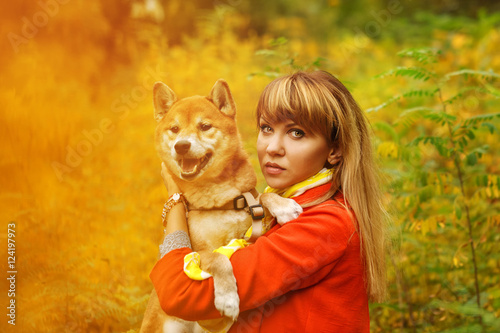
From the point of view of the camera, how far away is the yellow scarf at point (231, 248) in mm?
1828

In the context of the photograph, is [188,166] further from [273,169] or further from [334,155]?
[334,155]

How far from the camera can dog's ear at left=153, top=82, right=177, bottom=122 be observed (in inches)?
85.8

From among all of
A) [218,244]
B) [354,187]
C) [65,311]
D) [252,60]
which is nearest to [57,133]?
[65,311]

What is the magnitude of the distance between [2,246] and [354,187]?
1.93 meters

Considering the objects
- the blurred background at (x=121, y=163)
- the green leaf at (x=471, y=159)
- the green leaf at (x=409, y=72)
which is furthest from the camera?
the green leaf at (x=471, y=159)

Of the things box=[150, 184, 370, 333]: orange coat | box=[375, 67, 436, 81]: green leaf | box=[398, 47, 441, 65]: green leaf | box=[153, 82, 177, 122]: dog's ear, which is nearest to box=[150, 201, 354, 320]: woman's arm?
box=[150, 184, 370, 333]: orange coat

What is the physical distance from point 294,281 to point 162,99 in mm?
1155

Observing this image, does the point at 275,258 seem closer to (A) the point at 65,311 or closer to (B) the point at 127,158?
(A) the point at 65,311

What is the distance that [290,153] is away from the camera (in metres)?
2.02

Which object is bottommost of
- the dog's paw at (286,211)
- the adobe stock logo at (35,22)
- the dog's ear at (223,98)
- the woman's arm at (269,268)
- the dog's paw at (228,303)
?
the dog's paw at (228,303)

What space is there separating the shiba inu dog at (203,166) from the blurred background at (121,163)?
0.62 meters

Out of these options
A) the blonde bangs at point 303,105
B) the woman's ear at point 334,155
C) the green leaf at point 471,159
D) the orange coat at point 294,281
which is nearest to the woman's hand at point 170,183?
the orange coat at point 294,281

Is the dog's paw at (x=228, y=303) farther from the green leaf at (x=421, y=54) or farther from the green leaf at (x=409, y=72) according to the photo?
the green leaf at (x=421, y=54)

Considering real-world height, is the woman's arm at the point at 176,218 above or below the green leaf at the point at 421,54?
below
